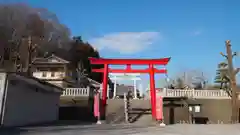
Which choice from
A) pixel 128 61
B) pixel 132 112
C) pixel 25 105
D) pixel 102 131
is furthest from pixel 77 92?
pixel 102 131

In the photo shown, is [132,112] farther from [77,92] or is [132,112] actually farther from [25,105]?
[25,105]

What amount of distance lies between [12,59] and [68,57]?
11921mm

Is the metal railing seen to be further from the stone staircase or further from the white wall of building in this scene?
the white wall of building

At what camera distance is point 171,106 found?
20266 millimetres

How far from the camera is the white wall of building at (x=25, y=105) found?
33.8 ft

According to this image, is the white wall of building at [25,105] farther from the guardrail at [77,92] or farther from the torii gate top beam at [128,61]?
the guardrail at [77,92]

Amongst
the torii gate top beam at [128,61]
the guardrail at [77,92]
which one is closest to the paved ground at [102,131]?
the torii gate top beam at [128,61]

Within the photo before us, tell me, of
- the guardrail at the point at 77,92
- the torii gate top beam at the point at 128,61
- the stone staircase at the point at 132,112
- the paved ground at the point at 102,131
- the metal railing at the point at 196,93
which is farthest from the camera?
the guardrail at the point at 77,92

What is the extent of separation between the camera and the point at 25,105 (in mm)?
11867

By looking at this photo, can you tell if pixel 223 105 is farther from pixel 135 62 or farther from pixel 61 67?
pixel 61 67

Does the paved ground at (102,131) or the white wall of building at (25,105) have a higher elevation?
the white wall of building at (25,105)

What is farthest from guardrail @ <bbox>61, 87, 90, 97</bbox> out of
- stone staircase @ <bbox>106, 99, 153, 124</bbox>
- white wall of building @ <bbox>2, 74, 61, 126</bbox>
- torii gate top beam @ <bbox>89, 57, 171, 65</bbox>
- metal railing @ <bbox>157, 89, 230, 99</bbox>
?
metal railing @ <bbox>157, 89, 230, 99</bbox>

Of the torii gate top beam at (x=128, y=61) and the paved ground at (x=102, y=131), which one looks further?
the torii gate top beam at (x=128, y=61)

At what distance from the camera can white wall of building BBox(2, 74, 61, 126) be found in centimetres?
1030
